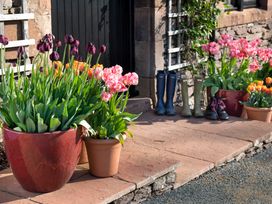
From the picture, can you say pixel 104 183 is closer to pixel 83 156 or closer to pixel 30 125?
pixel 83 156

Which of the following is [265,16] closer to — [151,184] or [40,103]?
[151,184]

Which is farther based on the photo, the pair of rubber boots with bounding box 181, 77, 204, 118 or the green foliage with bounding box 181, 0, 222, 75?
the green foliage with bounding box 181, 0, 222, 75

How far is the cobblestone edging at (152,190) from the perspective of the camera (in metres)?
3.97

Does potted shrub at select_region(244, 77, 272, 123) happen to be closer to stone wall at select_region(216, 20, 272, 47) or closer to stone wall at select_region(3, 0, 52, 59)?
stone wall at select_region(216, 20, 272, 47)

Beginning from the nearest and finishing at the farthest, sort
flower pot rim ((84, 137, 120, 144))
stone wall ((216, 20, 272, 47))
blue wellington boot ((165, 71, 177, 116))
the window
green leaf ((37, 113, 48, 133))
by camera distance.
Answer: green leaf ((37, 113, 48, 133)), flower pot rim ((84, 137, 120, 144)), blue wellington boot ((165, 71, 177, 116)), stone wall ((216, 20, 272, 47)), the window

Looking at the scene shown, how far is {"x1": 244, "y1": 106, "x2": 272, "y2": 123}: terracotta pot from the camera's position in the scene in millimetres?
6184

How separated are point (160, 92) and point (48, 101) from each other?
2.64 metres

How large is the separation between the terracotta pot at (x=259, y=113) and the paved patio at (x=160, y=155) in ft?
0.60

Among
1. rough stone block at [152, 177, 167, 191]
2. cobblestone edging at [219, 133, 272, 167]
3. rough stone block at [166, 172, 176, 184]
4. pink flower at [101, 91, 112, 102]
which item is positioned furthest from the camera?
cobblestone edging at [219, 133, 272, 167]

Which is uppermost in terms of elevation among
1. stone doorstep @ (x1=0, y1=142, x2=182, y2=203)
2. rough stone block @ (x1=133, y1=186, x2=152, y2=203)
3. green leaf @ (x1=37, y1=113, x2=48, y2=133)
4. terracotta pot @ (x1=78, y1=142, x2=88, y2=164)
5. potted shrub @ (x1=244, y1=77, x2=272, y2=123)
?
green leaf @ (x1=37, y1=113, x2=48, y2=133)

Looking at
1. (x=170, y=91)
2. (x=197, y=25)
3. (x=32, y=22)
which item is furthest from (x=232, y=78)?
(x=32, y=22)

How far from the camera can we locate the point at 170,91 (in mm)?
6164

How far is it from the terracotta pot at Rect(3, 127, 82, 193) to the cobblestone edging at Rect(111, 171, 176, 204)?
45 centimetres

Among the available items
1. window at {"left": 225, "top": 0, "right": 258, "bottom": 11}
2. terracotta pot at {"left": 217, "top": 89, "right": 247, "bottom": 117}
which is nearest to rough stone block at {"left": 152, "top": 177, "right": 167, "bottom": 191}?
terracotta pot at {"left": 217, "top": 89, "right": 247, "bottom": 117}
